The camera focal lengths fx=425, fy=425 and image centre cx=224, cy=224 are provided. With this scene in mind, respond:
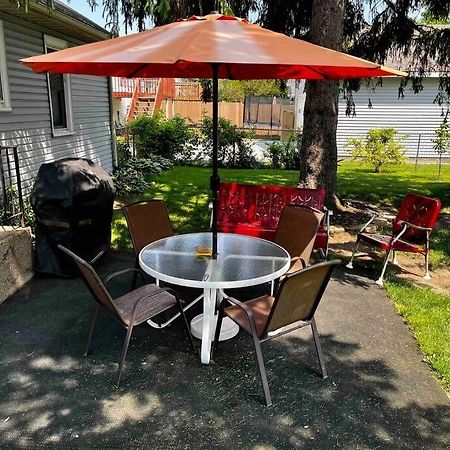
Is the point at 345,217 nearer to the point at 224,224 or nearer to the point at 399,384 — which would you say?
the point at 224,224

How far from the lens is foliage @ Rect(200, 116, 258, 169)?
13.0 m

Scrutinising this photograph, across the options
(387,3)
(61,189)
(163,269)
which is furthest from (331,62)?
(387,3)

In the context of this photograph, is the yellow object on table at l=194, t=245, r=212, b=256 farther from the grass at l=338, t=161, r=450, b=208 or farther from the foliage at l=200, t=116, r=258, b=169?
the foliage at l=200, t=116, r=258, b=169

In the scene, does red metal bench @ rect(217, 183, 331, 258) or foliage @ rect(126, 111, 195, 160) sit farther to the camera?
foliage @ rect(126, 111, 195, 160)

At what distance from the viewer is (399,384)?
120 inches

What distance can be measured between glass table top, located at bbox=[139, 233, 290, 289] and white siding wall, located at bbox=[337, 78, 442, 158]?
1455cm

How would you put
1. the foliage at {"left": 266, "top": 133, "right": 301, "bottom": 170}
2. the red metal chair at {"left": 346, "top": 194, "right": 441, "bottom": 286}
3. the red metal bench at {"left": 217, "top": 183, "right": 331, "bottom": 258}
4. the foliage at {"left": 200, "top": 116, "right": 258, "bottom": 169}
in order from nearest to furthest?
the red metal chair at {"left": 346, "top": 194, "right": 441, "bottom": 286}
the red metal bench at {"left": 217, "top": 183, "right": 331, "bottom": 258}
the foliage at {"left": 200, "top": 116, "right": 258, "bottom": 169}
the foliage at {"left": 266, "top": 133, "right": 301, "bottom": 170}

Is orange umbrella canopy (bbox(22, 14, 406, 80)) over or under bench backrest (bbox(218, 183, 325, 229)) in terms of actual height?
over

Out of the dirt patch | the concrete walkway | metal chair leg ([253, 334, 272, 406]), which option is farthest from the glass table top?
the dirt patch

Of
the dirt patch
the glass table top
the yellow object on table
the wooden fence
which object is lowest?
the dirt patch

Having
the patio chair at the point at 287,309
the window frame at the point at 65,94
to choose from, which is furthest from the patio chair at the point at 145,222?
the window frame at the point at 65,94

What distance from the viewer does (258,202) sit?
18.6 ft

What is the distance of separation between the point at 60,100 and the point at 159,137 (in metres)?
4.75

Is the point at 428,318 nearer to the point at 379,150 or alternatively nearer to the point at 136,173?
the point at 136,173
